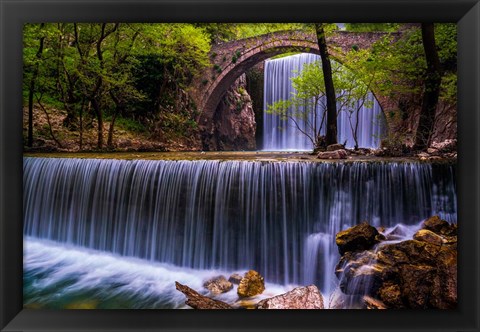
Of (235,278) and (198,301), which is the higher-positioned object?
(235,278)

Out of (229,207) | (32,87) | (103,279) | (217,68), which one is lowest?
(103,279)

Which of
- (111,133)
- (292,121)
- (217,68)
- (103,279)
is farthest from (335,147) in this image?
(103,279)

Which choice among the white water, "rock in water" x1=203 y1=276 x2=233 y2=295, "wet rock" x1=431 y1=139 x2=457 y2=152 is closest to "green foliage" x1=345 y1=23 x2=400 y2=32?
"wet rock" x1=431 y1=139 x2=457 y2=152

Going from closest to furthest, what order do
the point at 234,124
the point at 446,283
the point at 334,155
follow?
the point at 446,283
the point at 334,155
the point at 234,124

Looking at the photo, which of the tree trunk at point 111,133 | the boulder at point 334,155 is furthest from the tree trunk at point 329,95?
the tree trunk at point 111,133

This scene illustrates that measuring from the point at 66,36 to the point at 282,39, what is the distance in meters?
1.83

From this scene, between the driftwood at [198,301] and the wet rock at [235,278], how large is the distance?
0.19 m

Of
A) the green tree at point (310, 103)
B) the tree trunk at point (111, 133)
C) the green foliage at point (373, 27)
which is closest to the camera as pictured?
the green foliage at point (373, 27)

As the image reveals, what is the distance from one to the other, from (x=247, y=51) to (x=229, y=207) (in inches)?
74.2

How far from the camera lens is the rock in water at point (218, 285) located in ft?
8.48

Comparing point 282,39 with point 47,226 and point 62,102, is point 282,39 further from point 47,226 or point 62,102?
point 47,226

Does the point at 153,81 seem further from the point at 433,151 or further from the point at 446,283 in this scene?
the point at 446,283

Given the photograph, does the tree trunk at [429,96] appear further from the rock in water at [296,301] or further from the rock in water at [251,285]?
the rock in water at [251,285]

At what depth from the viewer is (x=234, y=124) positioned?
382 cm
